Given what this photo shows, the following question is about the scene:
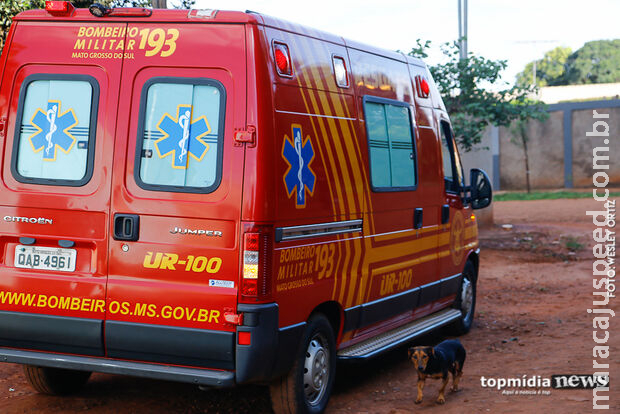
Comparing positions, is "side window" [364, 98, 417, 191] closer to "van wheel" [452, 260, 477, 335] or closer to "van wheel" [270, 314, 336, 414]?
"van wheel" [270, 314, 336, 414]

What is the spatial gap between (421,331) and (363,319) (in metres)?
1.15

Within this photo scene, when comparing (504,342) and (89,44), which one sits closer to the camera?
(89,44)

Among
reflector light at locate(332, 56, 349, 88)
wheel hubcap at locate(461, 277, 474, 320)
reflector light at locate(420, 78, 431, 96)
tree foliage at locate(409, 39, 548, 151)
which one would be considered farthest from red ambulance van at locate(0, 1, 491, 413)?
tree foliage at locate(409, 39, 548, 151)

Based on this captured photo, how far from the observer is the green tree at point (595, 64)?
73.8 metres

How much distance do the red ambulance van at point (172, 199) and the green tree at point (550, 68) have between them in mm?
75909

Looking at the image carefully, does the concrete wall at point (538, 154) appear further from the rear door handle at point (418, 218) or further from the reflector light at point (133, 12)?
the reflector light at point (133, 12)

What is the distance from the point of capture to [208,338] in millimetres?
5051

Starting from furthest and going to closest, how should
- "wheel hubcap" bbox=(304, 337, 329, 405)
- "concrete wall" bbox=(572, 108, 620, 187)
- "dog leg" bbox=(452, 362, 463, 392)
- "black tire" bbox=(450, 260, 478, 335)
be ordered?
"concrete wall" bbox=(572, 108, 620, 187)
"black tire" bbox=(450, 260, 478, 335)
"dog leg" bbox=(452, 362, 463, 392)
"wheel hubcap" bbox=(304, 337, 329, 405)

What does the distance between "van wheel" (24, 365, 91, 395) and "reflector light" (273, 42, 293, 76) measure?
293 cm

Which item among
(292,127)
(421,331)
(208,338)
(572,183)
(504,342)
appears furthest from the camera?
(572,183)

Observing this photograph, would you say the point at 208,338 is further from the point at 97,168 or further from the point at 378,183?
the point at 378,183

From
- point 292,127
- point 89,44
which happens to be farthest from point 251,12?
point 89,44

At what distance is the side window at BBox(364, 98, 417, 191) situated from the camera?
668 centimetres

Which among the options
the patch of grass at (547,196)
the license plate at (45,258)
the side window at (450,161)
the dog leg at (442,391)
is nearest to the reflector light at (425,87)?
the side window at (450,161)
